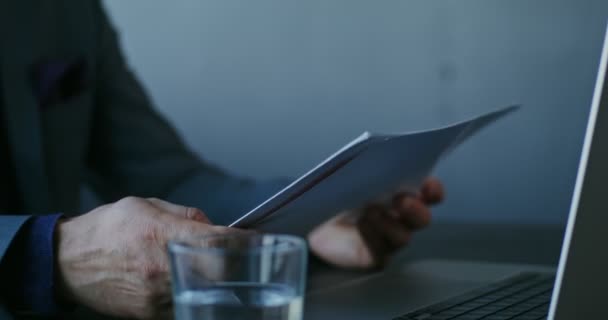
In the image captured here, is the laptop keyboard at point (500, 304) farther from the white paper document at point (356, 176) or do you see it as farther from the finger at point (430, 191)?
the finger at point (430, 191)

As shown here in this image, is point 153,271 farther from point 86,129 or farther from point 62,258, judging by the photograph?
point 86,129

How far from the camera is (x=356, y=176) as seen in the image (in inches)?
29.9

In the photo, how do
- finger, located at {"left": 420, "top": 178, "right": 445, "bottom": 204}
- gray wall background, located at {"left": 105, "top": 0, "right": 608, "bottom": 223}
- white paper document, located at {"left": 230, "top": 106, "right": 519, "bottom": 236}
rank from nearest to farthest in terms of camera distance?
white paper document, located at {"left": 230, "top": 106, "right": 519, "bottom": 236}
finger, located at {"left": 420, "top": 178, "right": 445, "bottom": 204}
gray wall background, located at {"left": 105, "top": 0, "right": 608, "bottom": 223}

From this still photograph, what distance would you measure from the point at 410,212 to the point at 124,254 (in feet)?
1.80

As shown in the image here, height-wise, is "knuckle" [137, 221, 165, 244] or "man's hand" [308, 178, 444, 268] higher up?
"knuckle" [137, 221, 165, 244]

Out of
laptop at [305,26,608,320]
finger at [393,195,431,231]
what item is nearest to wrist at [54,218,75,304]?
laptop at [305,26,608,320]

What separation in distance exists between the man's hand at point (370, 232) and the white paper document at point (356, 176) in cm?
6

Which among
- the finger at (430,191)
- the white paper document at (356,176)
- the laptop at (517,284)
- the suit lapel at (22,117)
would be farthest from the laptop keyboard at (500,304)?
the suit lapel at (22,117)

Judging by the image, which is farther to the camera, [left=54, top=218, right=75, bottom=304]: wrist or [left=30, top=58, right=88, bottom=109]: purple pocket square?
[left=30, top=58, right=88, bottom=109]: purple pocket square

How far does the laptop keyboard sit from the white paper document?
13 cm

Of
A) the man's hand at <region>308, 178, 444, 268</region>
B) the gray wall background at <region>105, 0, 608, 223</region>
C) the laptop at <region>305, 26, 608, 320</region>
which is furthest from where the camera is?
the gray wall background at <region>105, 0, 608, 223</region>

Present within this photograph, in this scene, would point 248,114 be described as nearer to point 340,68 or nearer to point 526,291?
point 340,68

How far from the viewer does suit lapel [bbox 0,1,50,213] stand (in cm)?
123

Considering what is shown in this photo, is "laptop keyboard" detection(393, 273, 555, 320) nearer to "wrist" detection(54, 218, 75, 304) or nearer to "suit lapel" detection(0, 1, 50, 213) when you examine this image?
"wrist" detection(54, 218, 75, 304)
